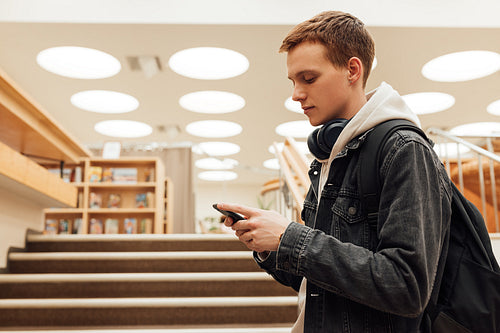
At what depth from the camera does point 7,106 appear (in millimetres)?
2881

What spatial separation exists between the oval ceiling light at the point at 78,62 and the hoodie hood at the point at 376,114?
6.50 metres

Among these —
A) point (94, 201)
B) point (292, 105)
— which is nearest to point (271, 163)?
point (292, 105)

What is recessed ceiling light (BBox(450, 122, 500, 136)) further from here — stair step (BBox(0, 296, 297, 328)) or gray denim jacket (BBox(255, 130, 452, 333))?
gray denim jacket (BBox(255, 130, 452, 333))

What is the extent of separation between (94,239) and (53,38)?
3.47 m

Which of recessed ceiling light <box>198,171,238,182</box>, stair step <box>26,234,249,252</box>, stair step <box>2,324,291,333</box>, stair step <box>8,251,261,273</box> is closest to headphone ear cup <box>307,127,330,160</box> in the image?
stair step <box>2,324,291,333</box>

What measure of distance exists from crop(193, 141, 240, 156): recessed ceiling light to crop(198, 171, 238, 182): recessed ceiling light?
3167 millimetres

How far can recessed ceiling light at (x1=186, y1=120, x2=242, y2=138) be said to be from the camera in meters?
10.1

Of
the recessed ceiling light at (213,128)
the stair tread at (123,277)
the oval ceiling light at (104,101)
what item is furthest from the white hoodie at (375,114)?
the recessed ceiling light at (213,128)

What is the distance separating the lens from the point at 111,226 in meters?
8.01

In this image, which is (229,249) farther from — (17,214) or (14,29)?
(14,29)

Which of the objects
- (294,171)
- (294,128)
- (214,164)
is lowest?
(294,171)

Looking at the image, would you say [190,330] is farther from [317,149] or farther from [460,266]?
[460,266]

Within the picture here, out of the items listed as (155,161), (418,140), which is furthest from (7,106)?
(155,161)

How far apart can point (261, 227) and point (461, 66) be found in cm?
757
